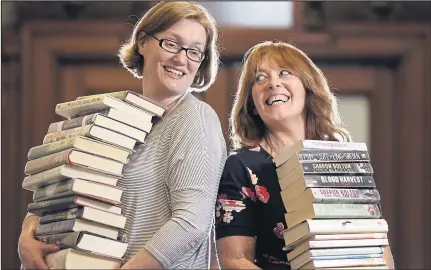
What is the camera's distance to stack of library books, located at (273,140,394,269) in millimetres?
2299

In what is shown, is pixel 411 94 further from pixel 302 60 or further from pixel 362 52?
pixel 302 60

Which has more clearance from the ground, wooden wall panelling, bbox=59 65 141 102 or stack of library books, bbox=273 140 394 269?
wooden wall panelling, bbox=59 65 141 102

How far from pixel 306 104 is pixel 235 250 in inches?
19.9

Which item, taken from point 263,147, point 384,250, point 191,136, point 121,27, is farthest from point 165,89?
point 121,27

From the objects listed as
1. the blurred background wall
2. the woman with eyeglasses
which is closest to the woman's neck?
the woman with eyeglasses

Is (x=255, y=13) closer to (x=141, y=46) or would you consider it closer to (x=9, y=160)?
(x=9, y=160)

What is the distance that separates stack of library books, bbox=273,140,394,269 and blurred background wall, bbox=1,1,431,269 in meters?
1.94

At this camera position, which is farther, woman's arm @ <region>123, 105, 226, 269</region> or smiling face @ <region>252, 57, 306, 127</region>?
smiling face @ <region>252, 57, 306, 127</region>

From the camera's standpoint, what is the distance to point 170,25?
2.41 m

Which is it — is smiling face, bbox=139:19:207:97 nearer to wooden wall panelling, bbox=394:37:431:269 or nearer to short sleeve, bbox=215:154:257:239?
short sleeve, bbox=215:154:257:239

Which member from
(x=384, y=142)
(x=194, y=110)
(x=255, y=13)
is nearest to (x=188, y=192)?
(x=194, y=110)

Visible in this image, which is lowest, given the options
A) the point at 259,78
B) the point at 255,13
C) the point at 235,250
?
the point at 235,250

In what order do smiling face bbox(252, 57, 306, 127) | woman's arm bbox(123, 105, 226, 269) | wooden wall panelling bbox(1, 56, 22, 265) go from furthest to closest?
wooden wall panelling bbox(1, 56, 22, 265), smiling face bbox(252, 57, 306, 127), woman's arm bbox(123, 105, 226, 269)

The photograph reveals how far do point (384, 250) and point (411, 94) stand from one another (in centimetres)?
211
